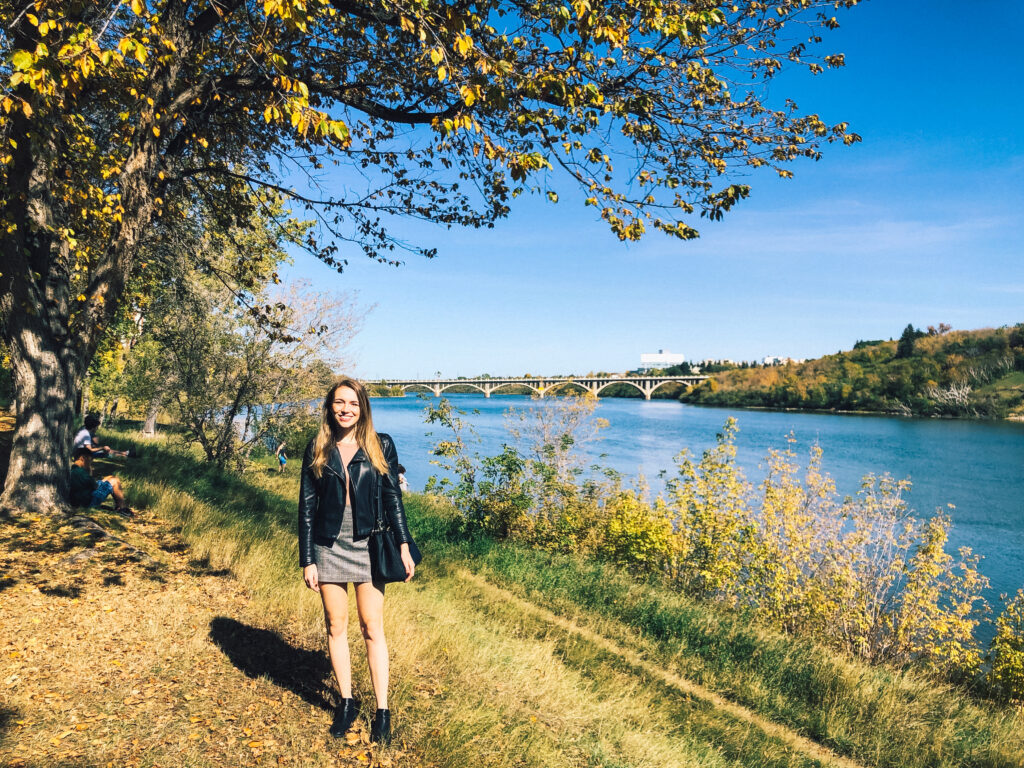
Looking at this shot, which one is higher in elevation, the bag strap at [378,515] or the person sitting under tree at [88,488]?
the bag strap at [378,515]

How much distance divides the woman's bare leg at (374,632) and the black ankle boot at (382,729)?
0.04 m

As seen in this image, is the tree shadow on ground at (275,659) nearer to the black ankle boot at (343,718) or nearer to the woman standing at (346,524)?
the black ankle boot at (343,718)

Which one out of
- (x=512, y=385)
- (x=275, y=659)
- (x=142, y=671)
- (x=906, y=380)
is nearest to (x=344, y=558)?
(x=275, y=659)

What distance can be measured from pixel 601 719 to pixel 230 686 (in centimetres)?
263

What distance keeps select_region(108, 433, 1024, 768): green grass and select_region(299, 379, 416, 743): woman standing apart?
62cm

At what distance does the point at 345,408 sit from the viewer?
10.7ft

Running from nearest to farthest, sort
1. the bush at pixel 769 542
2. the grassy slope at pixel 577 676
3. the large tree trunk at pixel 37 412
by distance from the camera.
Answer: the grassy slope at pixel 577 676 → the large tree trunk at pixel 37 412 → the bush at pixel 769 542

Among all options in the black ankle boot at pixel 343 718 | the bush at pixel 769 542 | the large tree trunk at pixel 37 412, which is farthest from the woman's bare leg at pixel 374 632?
the bush at pixel 769 542

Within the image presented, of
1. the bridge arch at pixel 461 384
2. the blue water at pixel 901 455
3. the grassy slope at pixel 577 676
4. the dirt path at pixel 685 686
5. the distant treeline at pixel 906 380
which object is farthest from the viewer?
the distant treeline at pixel 906 380

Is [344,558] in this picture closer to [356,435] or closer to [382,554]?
[382,554]

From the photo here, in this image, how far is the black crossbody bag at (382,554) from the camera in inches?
125

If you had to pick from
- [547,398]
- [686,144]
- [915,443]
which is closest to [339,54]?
[686,144]

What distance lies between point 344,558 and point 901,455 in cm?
4929

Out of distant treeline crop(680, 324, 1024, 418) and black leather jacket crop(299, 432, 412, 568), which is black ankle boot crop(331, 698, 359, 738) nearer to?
black leather jacket crop(299, 432, 412, 568)
